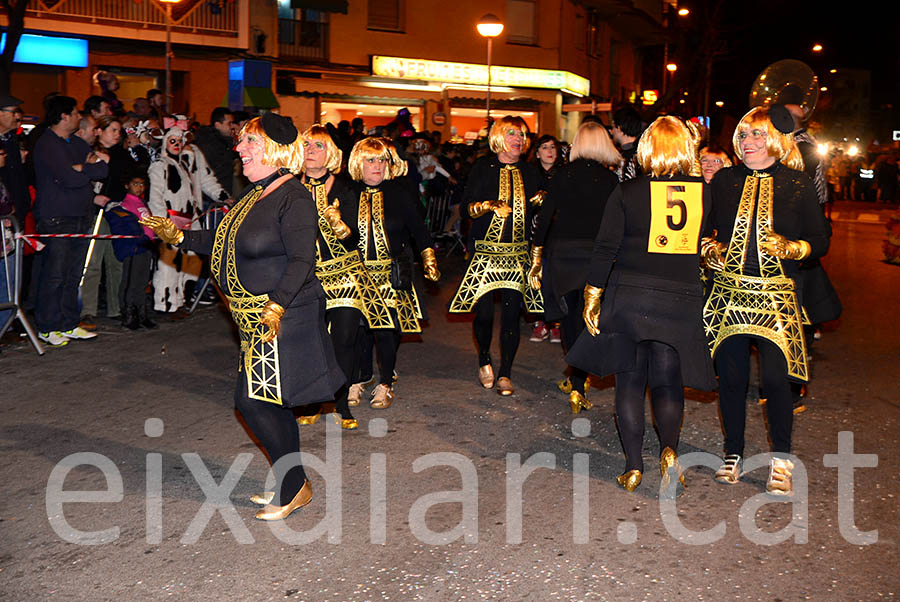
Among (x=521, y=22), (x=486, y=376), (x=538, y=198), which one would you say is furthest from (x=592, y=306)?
(x=521, y=22)

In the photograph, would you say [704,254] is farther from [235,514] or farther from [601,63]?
[601,63]

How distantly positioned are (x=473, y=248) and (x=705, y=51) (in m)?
38.7

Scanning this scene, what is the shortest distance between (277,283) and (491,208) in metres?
2.88

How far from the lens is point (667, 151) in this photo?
16.9 feet

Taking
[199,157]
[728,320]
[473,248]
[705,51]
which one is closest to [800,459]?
[728,320]

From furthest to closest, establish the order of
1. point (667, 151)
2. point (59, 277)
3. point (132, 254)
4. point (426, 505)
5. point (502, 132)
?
point (132, 254), point (59, 277), point (502, 132), point (667, 151), point (426, 505)

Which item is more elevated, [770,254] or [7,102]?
[7,102]

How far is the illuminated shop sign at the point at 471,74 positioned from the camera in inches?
1123

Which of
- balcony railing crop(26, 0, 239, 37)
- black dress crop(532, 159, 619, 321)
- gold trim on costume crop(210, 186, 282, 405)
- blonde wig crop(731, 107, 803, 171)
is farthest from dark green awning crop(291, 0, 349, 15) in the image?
gold trim on costume crop(210, 186, 282, 405)

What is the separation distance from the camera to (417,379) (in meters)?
7.94

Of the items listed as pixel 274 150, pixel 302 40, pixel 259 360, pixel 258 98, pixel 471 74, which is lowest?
pixel 259 360

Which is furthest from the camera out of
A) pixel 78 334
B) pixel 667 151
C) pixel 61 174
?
pixel 78 334

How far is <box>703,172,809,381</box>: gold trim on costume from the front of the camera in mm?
5258

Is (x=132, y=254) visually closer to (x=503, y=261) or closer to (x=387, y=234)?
(x=387, y=234)
